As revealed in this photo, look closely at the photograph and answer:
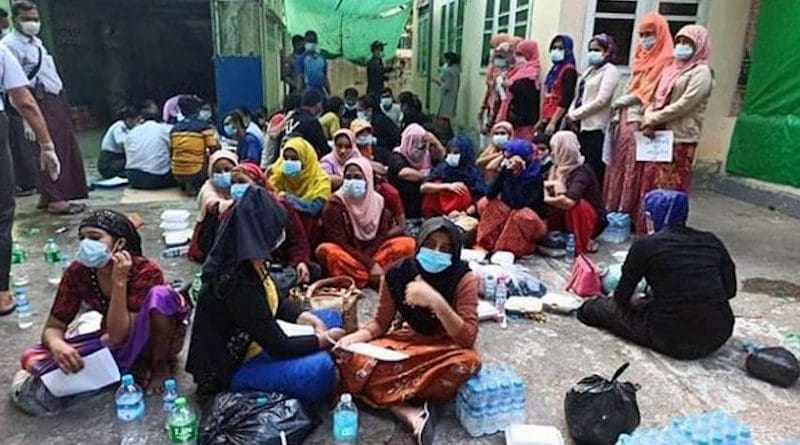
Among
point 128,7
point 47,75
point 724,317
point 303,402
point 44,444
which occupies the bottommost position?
point 44,444

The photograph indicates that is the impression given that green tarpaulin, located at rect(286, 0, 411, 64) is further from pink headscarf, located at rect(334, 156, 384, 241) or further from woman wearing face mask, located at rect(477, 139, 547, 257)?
pink headscarf, located at rect(334, 156, 384, 241)

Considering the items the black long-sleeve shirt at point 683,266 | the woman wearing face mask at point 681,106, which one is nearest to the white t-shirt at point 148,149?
the woman wearing face mask at point 681,106

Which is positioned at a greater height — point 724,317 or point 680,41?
point 680,41

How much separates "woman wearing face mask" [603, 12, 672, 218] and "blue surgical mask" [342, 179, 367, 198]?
2.45m

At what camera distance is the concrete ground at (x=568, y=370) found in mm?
2238

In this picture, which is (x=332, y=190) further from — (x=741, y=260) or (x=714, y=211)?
(x=714, y=211)

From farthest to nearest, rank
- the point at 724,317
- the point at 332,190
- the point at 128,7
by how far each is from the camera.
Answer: the point at 128,7 < the point at 332,190 < the point at 724,317

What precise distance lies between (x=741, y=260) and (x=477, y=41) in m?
6.09

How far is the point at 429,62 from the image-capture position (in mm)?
13781

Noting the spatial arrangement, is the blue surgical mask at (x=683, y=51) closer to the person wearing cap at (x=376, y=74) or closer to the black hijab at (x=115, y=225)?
the black hijab at (x=115, y=225)

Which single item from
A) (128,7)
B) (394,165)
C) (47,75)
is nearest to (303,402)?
(394,165)

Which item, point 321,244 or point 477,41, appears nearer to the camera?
point 321,244

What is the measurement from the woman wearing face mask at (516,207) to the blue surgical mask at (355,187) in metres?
1.10

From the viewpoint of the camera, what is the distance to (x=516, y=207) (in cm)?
420
